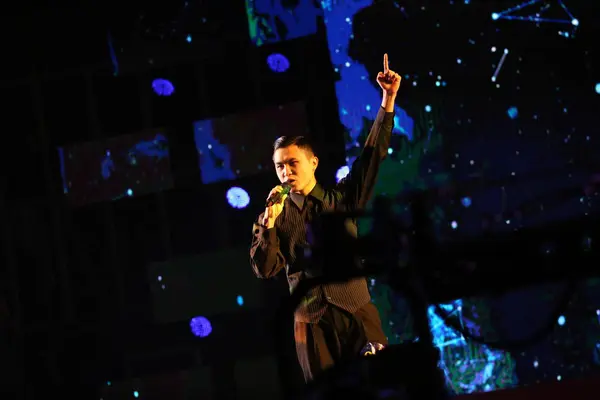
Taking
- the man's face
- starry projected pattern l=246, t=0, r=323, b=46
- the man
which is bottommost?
the man

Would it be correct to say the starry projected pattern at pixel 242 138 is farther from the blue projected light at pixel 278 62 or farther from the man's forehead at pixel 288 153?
the man's forehead at pixel 288 153

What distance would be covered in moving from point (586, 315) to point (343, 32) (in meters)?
1.95

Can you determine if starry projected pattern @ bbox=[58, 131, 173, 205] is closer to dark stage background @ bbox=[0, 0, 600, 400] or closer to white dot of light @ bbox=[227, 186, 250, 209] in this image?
dark stage background @ bbox=[0, 0, 600, 400]

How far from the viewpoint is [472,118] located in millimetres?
3678

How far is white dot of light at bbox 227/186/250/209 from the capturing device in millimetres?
3834

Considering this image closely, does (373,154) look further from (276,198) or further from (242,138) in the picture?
(242,138)

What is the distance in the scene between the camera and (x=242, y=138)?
3.84 meters

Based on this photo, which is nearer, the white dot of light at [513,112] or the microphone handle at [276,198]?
the microphone handle at [276,198]

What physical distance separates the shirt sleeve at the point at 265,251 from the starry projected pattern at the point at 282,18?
5.25ft

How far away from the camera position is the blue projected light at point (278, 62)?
3.83 metres

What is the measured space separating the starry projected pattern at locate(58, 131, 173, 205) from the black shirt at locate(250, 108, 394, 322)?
4.68 feet

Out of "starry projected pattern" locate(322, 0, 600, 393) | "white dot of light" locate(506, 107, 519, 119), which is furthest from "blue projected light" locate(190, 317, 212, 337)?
"white dot of light" locate(506, 107, 519, 119)

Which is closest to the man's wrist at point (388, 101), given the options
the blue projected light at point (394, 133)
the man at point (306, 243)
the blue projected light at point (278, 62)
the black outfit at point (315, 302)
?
the man at point (306, 243)

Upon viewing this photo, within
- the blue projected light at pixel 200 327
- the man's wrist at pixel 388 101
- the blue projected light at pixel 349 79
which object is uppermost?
the blue projected light at pixel 349 79
